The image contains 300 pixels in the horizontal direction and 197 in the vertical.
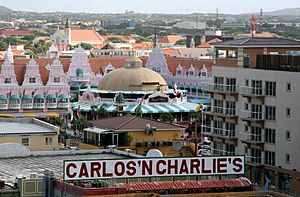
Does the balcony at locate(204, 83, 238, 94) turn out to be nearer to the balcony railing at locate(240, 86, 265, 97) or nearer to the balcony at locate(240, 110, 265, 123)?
the balcony railing at locate(240, 86, 265, 97)

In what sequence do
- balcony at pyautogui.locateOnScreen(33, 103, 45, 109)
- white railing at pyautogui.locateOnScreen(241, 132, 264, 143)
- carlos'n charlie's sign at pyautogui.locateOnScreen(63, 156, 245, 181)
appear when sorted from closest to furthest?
carlos'n charlie's sign at pyautogui.locateOnScreen(63, 156, 245, 181) → white railing at pyautogui.locateOnScreen(241, 132, 264, 143) → balcony at pyautogui.locateOnScreen(33, 103, 45, 109)

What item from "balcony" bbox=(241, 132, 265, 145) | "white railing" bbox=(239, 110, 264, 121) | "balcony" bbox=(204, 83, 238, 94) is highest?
"balcony" bbox=(204, 83, 238, 94)

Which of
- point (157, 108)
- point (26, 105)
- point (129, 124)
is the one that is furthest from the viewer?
point (26, 105)

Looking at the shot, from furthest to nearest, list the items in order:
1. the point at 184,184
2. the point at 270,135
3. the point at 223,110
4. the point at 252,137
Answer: the point at 223,110
the point at 252,137
the point at 270,135
the point at 184,184

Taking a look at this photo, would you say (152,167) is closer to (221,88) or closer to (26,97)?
(221,88)

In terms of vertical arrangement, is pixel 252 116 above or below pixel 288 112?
below

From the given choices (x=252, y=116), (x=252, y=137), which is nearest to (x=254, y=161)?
(x=252, y=137)

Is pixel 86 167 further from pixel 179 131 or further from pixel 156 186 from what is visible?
pixel 179 131

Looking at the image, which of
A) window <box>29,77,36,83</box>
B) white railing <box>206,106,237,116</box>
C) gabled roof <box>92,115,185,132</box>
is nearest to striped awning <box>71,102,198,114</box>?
window <box>29,77,36,83</box>
